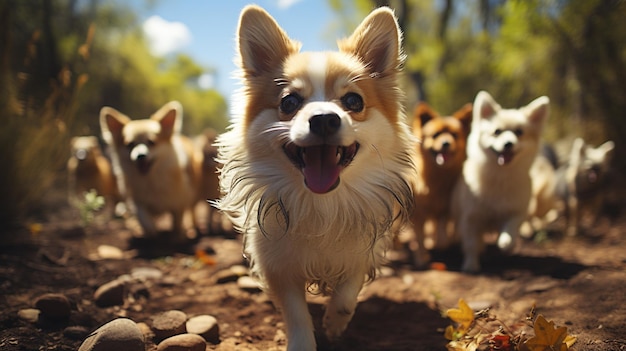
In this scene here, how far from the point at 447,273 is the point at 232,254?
2.16 meters

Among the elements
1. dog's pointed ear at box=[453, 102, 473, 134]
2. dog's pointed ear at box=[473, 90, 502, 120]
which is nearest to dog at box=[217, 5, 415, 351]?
dog's pointed ear at box=[473, 90, 502, 120]

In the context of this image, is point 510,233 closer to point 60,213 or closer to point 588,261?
point 588,261

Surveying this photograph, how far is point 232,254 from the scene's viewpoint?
4.54 m

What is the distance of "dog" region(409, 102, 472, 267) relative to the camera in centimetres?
442

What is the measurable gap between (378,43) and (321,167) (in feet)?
2.93

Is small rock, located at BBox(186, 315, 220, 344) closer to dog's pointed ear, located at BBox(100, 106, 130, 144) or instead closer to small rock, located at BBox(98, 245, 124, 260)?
small rock, located at BBox(98, 245, 124, 260)

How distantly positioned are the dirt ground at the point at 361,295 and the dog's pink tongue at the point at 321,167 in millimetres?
1049

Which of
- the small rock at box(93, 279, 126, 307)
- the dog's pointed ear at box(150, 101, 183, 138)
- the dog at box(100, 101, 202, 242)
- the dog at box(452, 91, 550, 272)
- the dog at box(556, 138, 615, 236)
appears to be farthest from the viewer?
the dog at box(556, 138, 615, 236)

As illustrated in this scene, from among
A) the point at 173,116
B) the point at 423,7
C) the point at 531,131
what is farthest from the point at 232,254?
the point at 423,7

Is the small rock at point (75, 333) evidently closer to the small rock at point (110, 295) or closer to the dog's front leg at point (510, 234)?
the small rock at point (110, 295)

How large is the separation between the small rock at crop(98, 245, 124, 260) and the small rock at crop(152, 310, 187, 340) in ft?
6.43

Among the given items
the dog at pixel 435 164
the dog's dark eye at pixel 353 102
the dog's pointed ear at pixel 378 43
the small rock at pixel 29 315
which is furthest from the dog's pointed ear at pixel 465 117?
the small rock at pixel 29 315

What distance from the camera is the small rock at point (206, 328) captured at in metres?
2.43

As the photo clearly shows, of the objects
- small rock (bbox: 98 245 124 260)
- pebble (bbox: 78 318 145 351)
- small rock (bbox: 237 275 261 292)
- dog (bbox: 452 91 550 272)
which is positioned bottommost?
small rock (bbox: 98 245 124 260)
